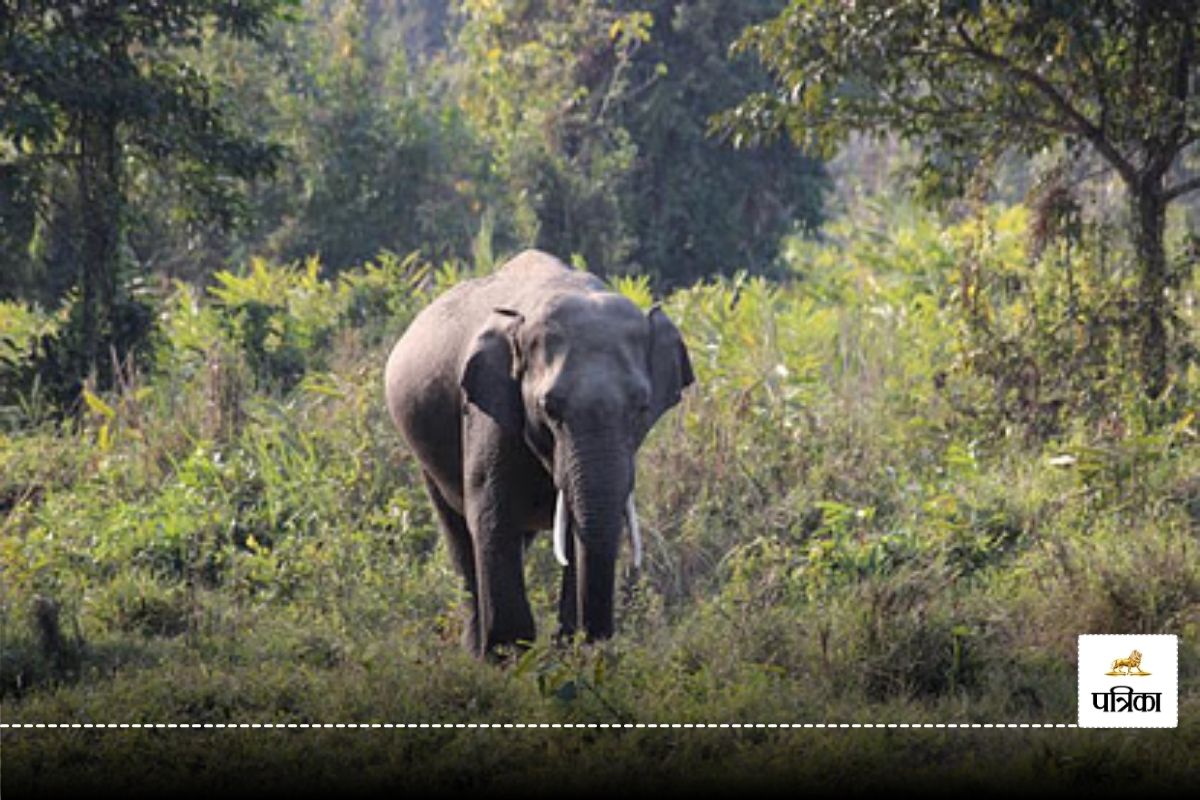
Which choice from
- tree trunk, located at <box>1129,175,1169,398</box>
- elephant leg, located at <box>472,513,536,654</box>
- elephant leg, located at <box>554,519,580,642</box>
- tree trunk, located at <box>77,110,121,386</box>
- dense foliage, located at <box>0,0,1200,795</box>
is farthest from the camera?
tree trunk, located at <box>77,110,121,386</box>

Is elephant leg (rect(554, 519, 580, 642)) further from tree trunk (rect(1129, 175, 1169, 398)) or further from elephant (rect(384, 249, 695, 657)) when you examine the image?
tree trunk (rect(1129, 175, 1169, 398))

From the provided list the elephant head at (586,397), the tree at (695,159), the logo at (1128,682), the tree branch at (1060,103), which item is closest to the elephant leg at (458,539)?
the elephant head at (586,397)

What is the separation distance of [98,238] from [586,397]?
6.81 metres

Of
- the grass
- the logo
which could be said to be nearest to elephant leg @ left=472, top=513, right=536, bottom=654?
the grass

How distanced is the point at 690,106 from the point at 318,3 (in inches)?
179

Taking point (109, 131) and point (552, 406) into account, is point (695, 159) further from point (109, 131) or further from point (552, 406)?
point (552, 406)

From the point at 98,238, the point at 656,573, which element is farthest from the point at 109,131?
the point at 656,573

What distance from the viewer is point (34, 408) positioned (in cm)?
1352

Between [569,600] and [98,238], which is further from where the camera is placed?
[98,238]

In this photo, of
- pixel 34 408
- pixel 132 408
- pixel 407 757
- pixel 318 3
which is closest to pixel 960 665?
pixel 407 757

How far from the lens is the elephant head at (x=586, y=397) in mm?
8016

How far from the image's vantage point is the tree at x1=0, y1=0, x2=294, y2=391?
43.6 ft

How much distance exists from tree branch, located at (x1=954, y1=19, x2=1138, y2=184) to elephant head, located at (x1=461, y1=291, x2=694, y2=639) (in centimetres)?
409

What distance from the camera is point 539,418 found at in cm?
825
